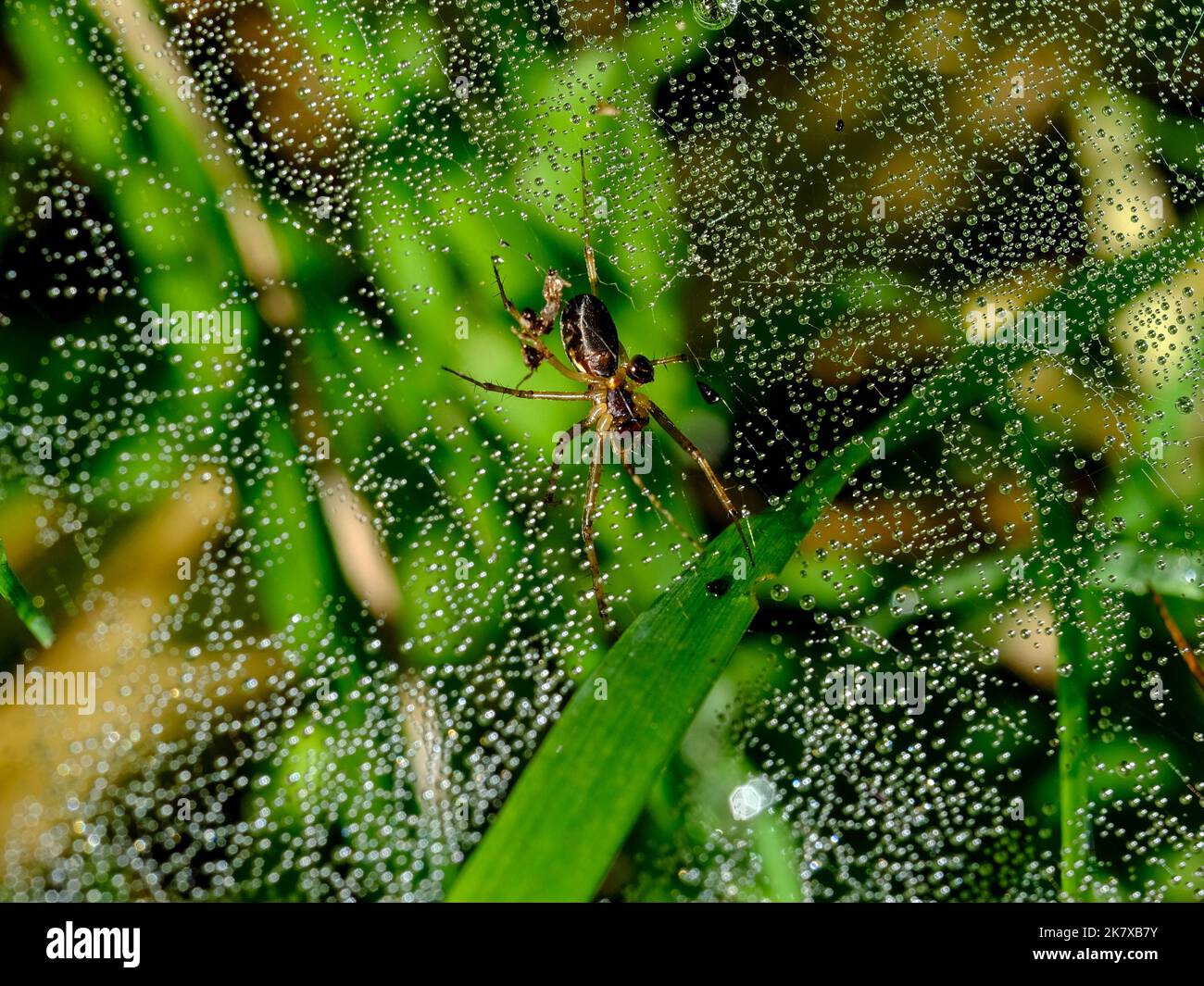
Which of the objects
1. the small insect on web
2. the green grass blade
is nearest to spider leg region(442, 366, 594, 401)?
the small insect on web

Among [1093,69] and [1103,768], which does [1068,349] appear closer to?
[1093,69]

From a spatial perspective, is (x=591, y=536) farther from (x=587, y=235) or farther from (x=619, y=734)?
(x=587, y=235)

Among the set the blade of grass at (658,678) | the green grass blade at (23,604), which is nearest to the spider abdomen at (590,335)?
the blade of grass at (658,678)

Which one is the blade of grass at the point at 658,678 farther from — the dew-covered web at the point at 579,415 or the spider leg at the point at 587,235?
the spider leg at the point at 587,235

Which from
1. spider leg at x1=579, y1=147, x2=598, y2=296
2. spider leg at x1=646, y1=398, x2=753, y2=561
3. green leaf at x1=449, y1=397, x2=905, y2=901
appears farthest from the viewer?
spider leg at x1=579, y1=147, x2=598, y2=296

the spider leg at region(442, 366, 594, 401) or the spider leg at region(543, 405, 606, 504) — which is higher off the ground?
the spider leg at region(442, 366, 594, 401)

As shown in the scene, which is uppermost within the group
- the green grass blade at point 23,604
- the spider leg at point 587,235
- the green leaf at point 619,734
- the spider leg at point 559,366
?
the spider leg at point 587,235

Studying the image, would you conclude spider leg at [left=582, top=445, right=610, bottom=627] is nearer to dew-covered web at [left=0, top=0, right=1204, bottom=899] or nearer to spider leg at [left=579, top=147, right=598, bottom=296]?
dew-covered web at [left=0, top=0, right=1204, bottom=899]
